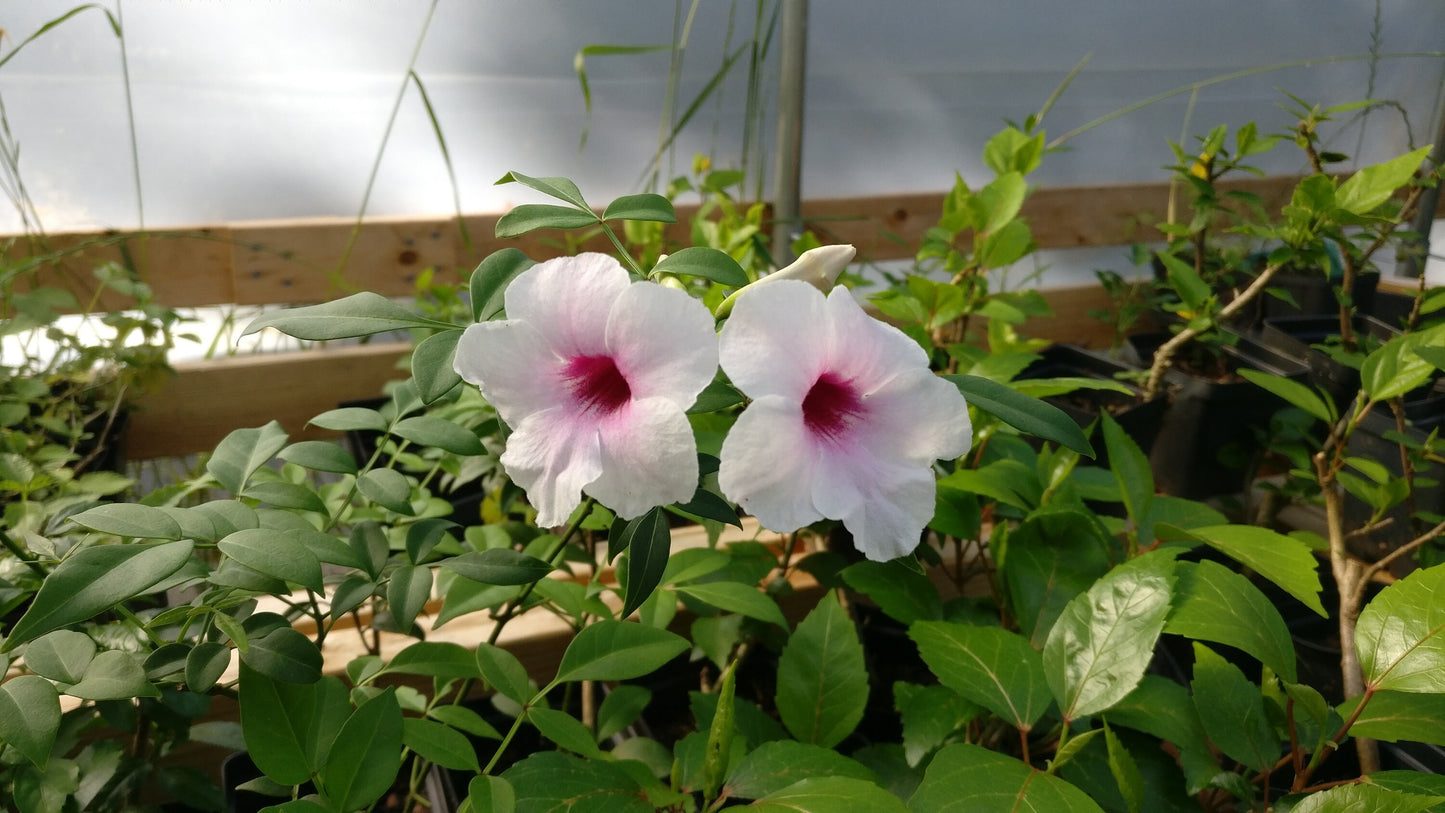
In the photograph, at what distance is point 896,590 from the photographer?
0.67 metres

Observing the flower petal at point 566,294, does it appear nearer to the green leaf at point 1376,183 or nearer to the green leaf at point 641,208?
the green leaf at point 641,208

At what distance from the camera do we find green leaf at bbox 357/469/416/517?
55cm

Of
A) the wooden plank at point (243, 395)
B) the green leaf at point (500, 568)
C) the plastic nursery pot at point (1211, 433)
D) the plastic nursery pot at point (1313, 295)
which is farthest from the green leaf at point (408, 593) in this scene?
the plastic nursery pot at point (1313, 295)

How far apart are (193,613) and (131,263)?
1.00m

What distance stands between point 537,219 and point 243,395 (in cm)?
99

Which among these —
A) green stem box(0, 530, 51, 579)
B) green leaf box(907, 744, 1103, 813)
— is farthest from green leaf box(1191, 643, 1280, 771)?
green stem box(0, 530, 51, 579)

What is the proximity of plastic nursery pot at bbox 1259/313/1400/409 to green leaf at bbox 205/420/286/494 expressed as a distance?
121 centimetres

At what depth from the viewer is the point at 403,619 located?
19.6 inches

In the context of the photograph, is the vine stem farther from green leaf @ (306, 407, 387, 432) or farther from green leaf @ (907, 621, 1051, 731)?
green leaf @ (306, 407, 387, 432)

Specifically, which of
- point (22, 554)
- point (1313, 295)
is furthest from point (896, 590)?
point (1313, 295)

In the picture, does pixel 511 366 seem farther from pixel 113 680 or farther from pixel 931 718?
pixel 931 718

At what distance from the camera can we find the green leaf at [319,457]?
564 mm

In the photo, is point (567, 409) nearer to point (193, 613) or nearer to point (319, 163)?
point (193, 613)

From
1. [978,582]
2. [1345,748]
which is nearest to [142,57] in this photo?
[978,582]
